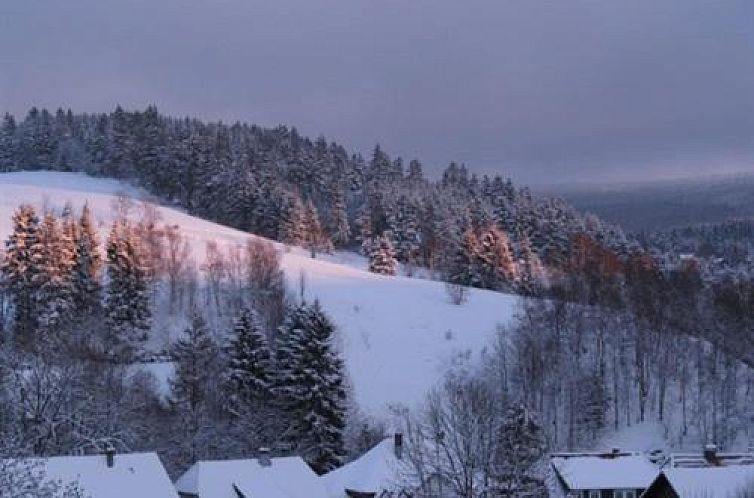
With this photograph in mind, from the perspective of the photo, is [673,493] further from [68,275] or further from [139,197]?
[139,197]

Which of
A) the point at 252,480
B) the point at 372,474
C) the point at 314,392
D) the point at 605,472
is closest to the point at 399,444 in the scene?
the point at 372,474

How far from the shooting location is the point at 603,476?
135ft

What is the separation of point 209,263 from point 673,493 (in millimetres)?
64355

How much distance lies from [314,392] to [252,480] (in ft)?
49.7

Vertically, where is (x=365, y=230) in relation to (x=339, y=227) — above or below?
below

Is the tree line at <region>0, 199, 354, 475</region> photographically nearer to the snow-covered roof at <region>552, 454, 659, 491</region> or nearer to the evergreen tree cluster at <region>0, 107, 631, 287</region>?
the snow-covered roof at <region>552, 454, 659, 491</region>

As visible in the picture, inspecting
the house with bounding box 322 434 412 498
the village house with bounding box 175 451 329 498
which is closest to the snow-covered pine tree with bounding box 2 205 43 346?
the village house with bounding box 175 451 329 498

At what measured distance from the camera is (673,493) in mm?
27109

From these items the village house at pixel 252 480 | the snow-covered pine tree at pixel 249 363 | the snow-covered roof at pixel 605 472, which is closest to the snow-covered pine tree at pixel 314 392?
the snow-covered pine tree at pixel 249 363

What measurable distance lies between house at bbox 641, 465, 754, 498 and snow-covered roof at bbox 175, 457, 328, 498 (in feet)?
54.4

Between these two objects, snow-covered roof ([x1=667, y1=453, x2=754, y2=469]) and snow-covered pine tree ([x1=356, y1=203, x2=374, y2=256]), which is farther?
snow-covered pine tree ([x1=356, y1=203, x2=374, y2=256])

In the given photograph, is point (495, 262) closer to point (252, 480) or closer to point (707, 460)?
point (252, 480)

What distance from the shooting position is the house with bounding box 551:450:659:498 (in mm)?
40656

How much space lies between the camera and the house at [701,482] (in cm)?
2539
